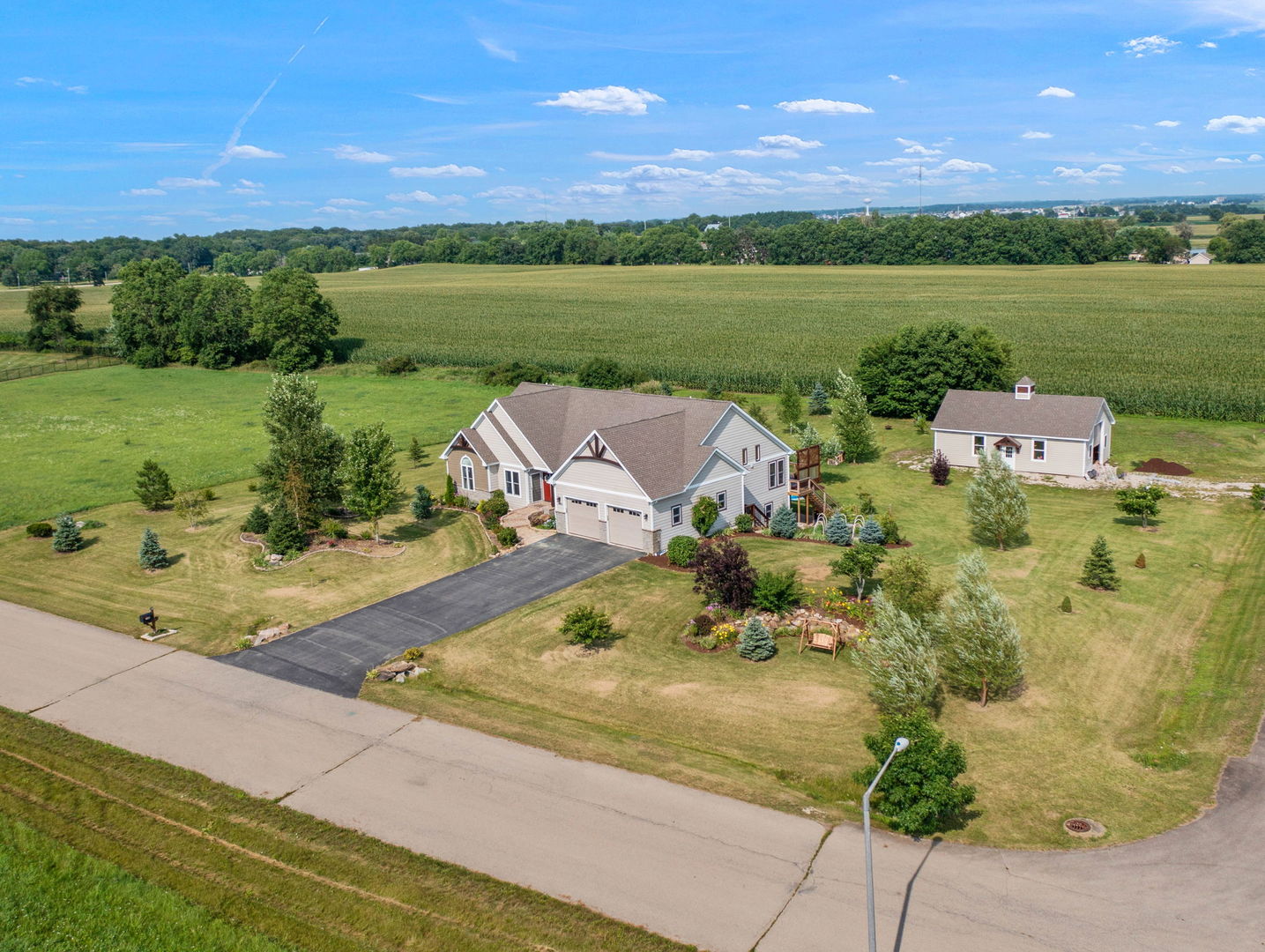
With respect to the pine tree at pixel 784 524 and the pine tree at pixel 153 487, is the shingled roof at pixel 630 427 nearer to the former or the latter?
the pine tree at pixel 784 524

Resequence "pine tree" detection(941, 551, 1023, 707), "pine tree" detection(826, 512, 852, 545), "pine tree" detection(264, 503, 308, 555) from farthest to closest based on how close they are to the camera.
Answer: "pine tree" detection(826, 512, 852, 545) < "pine tree" detection(264, 503, 308, 555) < "pine tree" detection(941, 551, 1023, 707)

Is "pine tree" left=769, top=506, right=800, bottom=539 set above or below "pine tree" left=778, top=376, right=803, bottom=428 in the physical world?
below

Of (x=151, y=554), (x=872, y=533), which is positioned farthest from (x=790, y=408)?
(x=151, y=554)

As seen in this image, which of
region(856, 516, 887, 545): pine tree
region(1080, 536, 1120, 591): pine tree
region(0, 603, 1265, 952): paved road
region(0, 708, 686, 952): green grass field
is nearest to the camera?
region(0, 603, 1265, 952): paved road

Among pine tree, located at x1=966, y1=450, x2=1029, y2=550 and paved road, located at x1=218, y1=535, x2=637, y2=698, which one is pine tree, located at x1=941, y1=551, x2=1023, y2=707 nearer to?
pine tree, located at x1=966, y1=450, x2=1029, y2=550

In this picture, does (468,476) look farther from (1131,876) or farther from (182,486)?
(1131,876)

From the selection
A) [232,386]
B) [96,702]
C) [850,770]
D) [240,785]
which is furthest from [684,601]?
[232,386]

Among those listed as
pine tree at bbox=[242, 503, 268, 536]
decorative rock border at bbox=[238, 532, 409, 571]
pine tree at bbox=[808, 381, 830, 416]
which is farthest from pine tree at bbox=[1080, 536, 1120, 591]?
pine tree at bbox=[808, 381, 830, 416]
